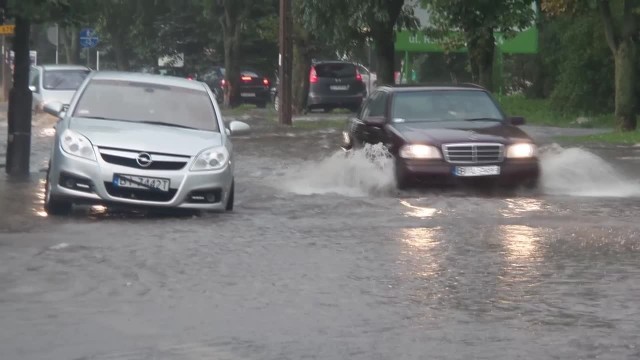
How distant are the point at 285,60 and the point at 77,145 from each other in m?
21.7

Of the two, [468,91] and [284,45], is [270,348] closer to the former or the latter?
[468,91]

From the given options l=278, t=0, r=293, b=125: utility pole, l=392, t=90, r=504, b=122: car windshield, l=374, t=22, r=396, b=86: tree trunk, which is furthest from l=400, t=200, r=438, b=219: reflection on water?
l=374, t=22, r=396, b=86: tree trunk

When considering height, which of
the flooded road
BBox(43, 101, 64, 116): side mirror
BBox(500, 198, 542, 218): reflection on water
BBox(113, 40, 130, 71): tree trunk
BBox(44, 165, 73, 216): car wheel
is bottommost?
the flooded road

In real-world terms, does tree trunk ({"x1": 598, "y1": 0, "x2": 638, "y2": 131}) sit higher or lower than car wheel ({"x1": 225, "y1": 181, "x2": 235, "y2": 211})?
higher

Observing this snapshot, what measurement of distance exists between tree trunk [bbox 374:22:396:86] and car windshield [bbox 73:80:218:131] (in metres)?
20.0

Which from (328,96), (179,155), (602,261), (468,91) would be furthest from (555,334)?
(328,96)

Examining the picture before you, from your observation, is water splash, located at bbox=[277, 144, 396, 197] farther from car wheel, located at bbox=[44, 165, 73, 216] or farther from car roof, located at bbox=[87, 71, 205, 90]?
car wheel, located at bbox=[44, 165, 73, 216]

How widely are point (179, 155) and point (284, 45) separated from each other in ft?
69.8

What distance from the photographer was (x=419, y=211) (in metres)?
15.2

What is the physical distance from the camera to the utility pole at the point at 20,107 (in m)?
18.5

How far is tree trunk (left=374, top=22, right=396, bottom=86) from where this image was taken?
115 ft

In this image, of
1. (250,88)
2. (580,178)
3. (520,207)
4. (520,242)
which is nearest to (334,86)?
(250,88)

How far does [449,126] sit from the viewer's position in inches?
688

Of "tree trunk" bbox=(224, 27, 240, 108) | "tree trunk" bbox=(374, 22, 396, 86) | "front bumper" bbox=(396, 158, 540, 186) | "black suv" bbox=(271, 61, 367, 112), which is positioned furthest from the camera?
"tree trunk" bbox=(224, 27, 240, 108)
